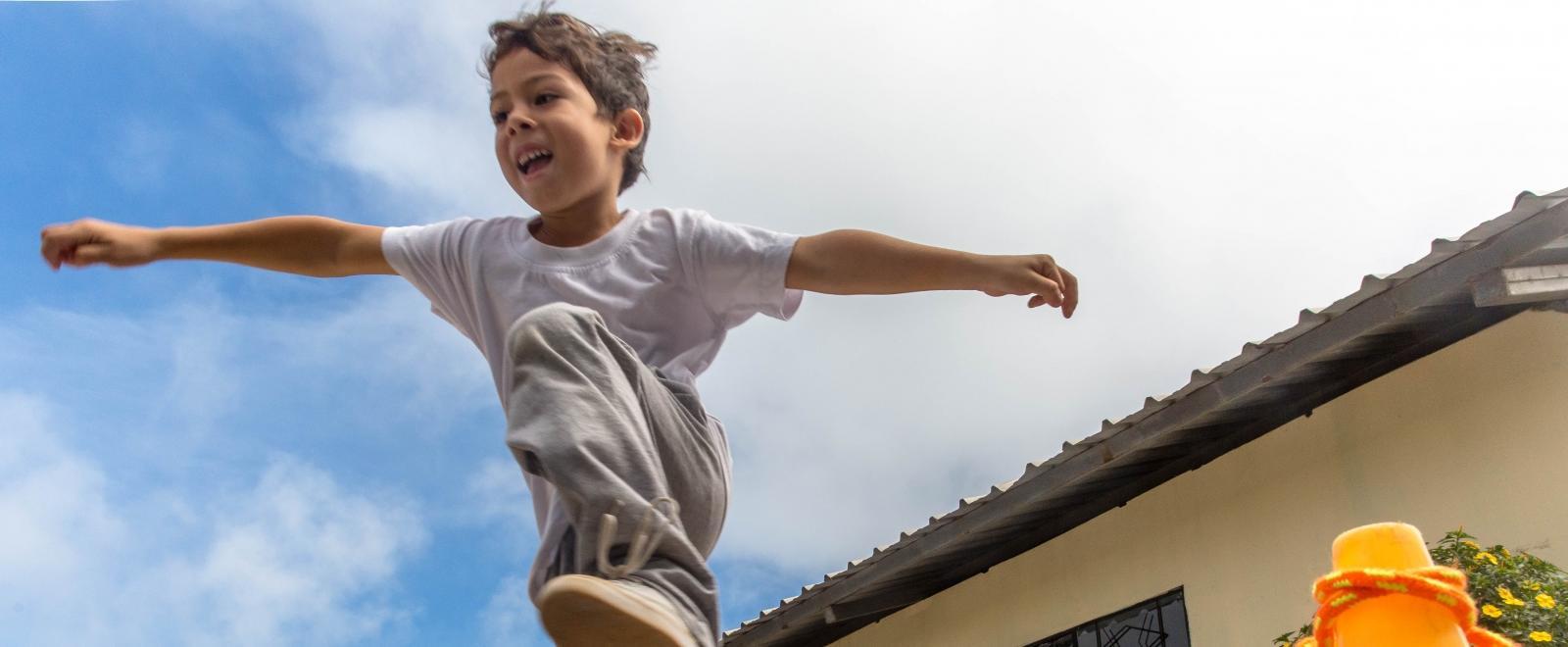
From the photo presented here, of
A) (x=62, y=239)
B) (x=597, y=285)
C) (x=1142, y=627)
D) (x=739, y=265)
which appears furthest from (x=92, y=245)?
(x=1142, y=627)

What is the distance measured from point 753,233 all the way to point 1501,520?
4090 mm

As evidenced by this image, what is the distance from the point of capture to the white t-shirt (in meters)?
2.41

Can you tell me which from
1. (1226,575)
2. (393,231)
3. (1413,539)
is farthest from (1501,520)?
(393,231)

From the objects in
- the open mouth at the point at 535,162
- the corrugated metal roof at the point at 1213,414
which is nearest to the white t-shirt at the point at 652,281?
the open mouth at the point at 535,162

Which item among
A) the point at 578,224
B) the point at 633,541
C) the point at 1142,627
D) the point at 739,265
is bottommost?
the point at 633,541

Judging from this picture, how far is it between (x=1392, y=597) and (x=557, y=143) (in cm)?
148

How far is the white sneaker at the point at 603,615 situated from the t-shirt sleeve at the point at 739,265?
25.7 inches

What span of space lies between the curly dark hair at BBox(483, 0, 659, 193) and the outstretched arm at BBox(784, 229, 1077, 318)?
45 cm

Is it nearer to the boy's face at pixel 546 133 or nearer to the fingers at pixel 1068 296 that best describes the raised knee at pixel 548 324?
the boy's face at pixel 546 133

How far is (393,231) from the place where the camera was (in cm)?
268

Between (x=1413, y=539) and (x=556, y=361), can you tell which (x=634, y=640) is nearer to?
(x=556, y=361)

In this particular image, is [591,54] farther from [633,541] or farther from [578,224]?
[633,541]

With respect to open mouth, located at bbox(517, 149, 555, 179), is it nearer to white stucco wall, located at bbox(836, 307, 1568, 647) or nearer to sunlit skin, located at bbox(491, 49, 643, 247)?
sunlit skin, located at bbox(491, 49, 643, 247)

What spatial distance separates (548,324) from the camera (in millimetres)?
A: 2082
